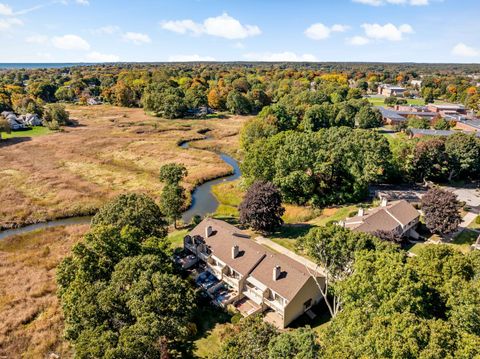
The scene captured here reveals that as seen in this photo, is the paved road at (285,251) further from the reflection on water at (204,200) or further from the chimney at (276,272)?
the reflection on water at (204,200)

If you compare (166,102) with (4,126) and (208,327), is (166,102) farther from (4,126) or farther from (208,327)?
(208,327)

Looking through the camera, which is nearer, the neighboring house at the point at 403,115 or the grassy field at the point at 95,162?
the grassy field at the point at 95,162

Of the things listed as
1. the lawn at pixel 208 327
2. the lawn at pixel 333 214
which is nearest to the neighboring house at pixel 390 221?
the lawn at pixel 333 214

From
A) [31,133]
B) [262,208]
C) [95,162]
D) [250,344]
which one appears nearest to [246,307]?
[250,344]

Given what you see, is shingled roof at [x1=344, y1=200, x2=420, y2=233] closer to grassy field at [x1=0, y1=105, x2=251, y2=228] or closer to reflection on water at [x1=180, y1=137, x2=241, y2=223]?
reflection on water at [x1=180, y1=137, x2=241, y2=223]

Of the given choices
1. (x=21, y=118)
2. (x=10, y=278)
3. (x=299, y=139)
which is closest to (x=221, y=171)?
(x=299, y=139)
